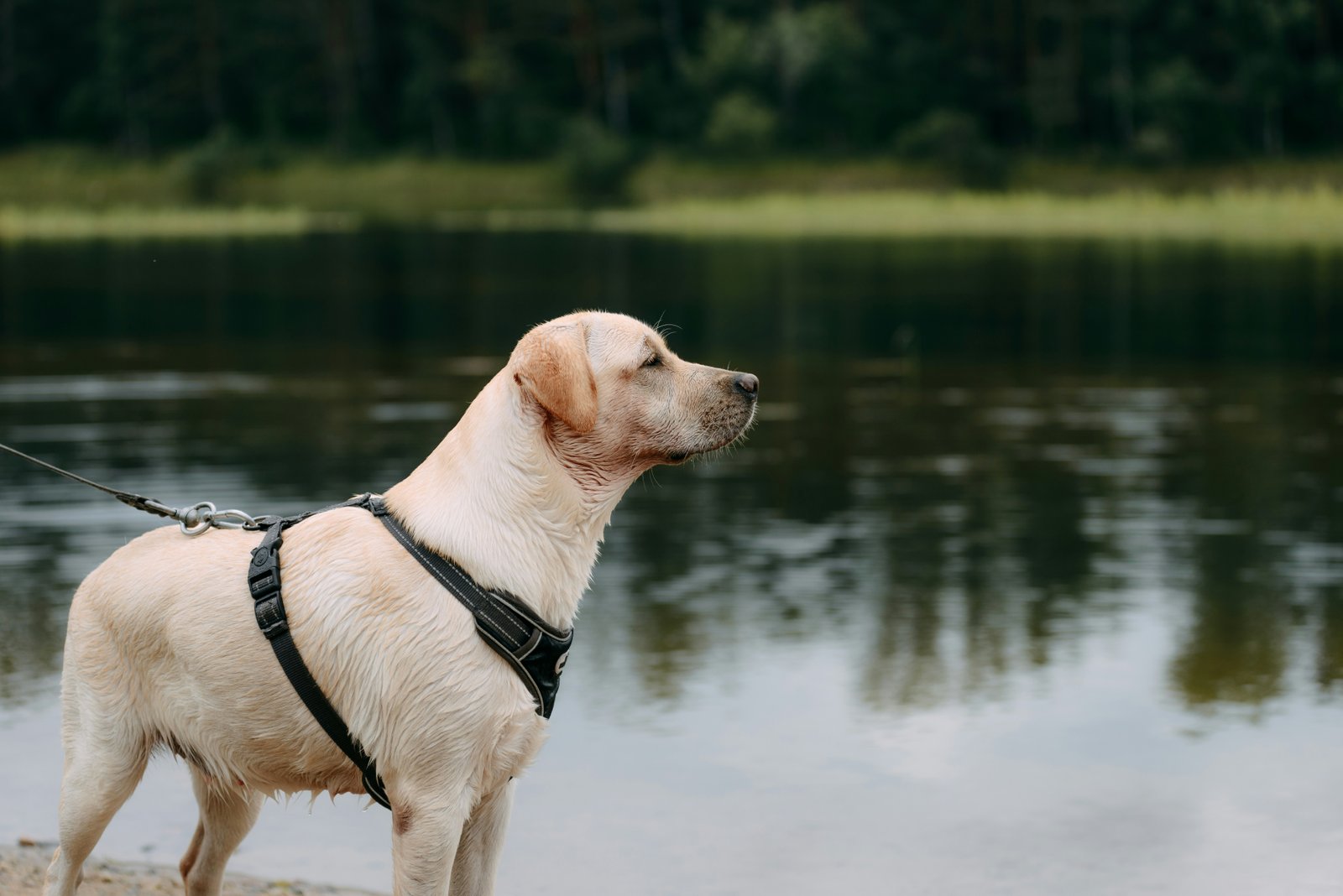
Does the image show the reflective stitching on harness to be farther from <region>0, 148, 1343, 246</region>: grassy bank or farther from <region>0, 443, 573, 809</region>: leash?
<region>0, 148, 1343, 246</region>: grassy bank

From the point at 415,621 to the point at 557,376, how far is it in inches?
34.4

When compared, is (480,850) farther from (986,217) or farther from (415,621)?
(986,217)

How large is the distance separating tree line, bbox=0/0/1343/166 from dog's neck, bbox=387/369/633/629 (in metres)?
78.6

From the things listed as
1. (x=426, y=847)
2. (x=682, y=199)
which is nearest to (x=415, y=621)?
(x=426, y=847)

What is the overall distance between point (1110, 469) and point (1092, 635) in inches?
275

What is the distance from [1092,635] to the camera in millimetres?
10969

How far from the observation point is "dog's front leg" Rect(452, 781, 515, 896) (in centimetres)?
538

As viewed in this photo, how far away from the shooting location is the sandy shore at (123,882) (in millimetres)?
6578

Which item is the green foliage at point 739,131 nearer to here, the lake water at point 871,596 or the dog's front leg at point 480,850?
the lake water at point 871,596

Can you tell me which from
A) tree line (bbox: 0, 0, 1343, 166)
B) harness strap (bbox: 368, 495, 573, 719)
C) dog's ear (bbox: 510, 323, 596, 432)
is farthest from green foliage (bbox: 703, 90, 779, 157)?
harness strap (bbox: 368, 495, 573, 719)

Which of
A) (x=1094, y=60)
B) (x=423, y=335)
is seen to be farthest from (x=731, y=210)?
(x=423, y=335)

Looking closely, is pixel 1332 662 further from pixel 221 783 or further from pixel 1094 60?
pixel 1094 60

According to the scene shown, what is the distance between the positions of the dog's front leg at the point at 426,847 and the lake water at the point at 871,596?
2.13 metres

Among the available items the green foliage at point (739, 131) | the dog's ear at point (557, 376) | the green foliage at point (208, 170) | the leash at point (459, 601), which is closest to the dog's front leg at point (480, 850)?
the leash at point (459, 601)
